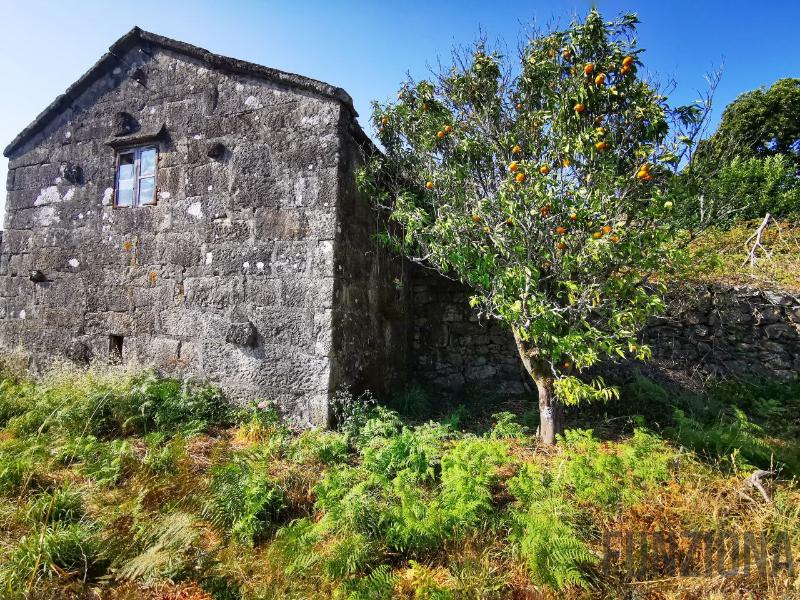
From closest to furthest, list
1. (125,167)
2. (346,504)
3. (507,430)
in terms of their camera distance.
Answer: (346,504) → (507,430) → (125,167)

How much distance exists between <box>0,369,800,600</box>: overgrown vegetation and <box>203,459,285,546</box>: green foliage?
0.05ft

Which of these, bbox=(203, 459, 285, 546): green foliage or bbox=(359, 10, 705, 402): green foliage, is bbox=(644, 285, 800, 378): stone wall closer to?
bbox=(359, 10, 705, 402): green foliage

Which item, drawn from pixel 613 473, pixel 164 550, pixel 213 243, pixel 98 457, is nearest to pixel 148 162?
pixel 213 243

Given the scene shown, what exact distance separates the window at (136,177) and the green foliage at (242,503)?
14.6ft

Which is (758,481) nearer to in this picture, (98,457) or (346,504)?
(346,504)

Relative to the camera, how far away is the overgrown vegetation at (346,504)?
8.27 feet

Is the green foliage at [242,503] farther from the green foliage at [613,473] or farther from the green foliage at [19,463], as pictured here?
the green foliage at [613,473]

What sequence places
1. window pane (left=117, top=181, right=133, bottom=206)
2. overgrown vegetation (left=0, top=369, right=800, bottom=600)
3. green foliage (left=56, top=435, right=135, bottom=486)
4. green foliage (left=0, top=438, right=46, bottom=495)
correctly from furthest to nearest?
1. window pane (left=117, top=181, right=133, bottom=206)
2. green foliage (left=56, top=435, right=135, bottom=486)
3. green foliage (left=0, top=438, right=46, bottom=495)
4. overgrown vegetation (left=0, top=369, right=800, bottom=600)

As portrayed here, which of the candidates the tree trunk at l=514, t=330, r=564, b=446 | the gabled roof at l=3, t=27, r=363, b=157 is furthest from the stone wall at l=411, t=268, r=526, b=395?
the gabled roof at l=3, t=27, r=363, b=157

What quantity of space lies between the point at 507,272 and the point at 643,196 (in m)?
1.55

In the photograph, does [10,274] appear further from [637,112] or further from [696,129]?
[696,129]

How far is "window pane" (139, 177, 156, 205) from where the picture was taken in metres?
6.21

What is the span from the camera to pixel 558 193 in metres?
4.22

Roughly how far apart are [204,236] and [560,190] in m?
4.42
